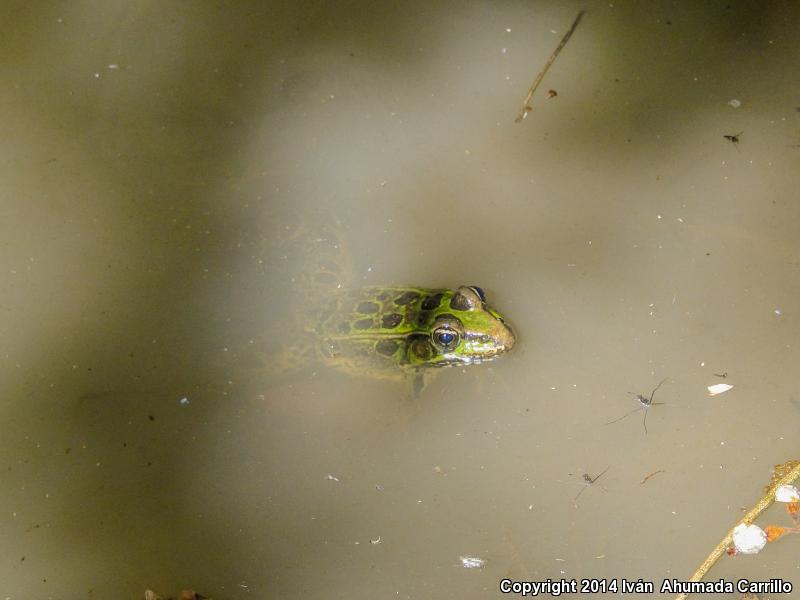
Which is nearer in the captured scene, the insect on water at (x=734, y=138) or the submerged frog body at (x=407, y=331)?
the submerged frog body at (x=407, y=331)

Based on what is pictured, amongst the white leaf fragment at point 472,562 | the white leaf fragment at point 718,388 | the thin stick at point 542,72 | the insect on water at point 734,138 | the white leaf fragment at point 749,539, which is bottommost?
the white leaf fragment at point 472,562

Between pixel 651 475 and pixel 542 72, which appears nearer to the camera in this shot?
pixel 651 475

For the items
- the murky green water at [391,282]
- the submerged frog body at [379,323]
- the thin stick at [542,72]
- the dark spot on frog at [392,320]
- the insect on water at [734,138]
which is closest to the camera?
the murky green water at [391,282]

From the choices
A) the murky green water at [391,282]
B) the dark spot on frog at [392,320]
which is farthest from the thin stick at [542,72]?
the dark spot on frog at [392,320]

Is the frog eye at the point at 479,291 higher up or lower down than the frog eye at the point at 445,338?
higher up

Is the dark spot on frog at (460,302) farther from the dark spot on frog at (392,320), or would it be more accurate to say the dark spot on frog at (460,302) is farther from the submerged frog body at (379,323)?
the dark spot on frog at (392,320)

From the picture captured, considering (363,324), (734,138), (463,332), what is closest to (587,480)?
(463,332)

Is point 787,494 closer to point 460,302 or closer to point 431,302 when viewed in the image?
point 460,302

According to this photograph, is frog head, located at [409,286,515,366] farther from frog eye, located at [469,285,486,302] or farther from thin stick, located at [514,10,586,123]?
thin stick, located at [514,10,586,123]
